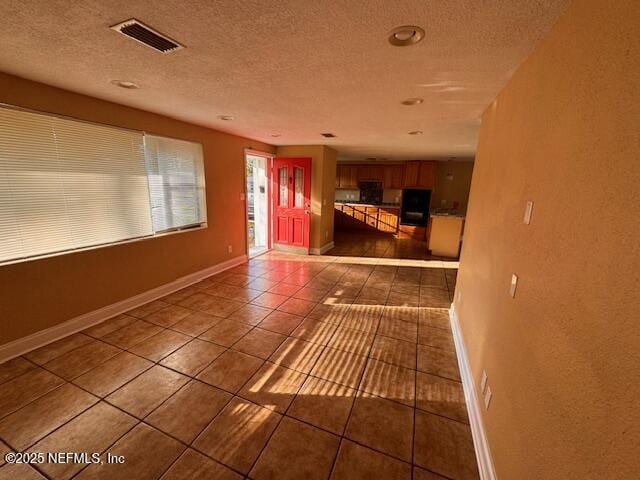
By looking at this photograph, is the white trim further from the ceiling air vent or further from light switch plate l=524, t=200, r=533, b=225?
light switch plate l=524, t=200, r=533, b=225

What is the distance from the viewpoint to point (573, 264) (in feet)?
2.95

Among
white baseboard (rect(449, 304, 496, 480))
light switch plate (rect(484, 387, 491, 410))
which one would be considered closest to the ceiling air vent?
light switch plate (rect(484, 387, 491, 410))

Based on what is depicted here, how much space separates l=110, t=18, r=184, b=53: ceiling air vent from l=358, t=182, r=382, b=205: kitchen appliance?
755 centimetres

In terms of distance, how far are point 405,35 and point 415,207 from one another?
7.08 meters

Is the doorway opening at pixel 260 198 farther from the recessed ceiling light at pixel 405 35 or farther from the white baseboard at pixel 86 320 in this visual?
the recessed ceiling light at pixel 405 35

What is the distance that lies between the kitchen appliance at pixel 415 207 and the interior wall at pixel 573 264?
6495 mm

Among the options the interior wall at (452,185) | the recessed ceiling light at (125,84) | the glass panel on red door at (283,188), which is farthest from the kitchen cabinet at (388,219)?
the recessed ceiling light at (125,84)

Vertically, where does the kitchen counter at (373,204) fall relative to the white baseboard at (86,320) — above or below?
above

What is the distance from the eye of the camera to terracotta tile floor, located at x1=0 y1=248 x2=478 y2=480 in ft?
4.92

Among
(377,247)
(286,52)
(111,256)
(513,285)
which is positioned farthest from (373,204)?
(513,285)

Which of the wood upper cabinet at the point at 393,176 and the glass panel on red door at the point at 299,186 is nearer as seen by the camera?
the glass panel on red door at the point at 299,186

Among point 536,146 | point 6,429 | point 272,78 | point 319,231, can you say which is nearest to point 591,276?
point 536,146

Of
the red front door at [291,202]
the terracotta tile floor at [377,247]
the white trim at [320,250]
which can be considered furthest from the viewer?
the terracotta tile floor at [377,247]

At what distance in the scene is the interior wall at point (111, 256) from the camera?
2.24 meters
